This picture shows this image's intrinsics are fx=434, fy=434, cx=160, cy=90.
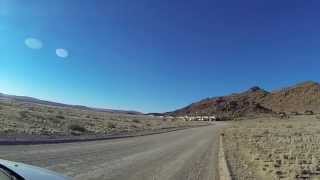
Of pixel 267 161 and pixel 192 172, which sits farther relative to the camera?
pixel 267 161

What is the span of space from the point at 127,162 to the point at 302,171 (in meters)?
6.80

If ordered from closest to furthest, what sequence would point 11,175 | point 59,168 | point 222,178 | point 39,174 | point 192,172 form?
point 11,175
point 39,174
point 59,168
point 222,178
point 192,172

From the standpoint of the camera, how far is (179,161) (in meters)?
19.6

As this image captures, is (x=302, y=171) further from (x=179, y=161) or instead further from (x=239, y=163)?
(x=179, y=161)

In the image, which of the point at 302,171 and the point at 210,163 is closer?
the point at 302,171

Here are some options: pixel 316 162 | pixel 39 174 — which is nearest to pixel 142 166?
pixel 316 162

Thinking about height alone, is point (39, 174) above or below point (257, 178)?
above

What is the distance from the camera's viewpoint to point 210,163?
64.5 ft

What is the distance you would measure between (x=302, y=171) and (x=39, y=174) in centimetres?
1366

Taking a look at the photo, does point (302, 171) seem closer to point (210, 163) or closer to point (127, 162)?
point (210, 163)

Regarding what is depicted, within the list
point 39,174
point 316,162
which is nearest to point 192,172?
point 316,162

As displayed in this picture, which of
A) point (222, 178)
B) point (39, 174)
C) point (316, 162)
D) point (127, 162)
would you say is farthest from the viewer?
point (316, 162)

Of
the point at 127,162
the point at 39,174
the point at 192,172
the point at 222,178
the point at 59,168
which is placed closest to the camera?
the point at 39,174

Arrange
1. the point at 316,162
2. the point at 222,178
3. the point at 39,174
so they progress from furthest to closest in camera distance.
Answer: the point at 316,162, the point at 222,178, the point at 39,174
